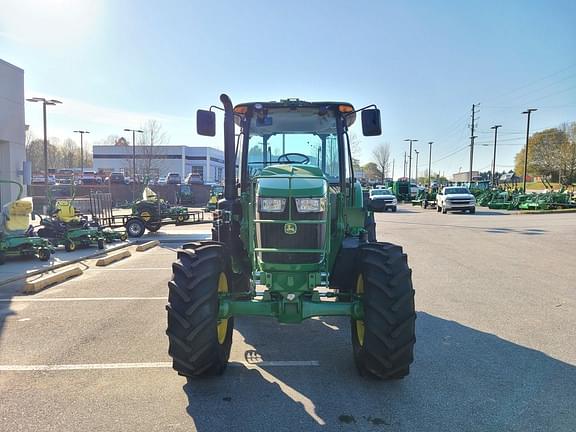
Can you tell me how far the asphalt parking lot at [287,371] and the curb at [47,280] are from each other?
27 cm

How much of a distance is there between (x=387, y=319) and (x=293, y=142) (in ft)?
9.06

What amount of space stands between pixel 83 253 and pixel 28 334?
711 centimetres

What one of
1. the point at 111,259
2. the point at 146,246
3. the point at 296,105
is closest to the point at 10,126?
the point at 146,246

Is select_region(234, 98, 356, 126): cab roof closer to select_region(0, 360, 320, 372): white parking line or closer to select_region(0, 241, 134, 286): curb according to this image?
select_region(0, 360, 320, 372): white parking line

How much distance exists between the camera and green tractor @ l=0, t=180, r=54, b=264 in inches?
422

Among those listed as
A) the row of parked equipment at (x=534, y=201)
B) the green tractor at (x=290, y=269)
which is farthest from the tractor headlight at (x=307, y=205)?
the row of parked equipment at (x=534, y=201)

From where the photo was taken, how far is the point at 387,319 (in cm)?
404

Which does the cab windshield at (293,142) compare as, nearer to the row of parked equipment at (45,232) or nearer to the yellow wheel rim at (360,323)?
the yellow wheel rim at (360,323)

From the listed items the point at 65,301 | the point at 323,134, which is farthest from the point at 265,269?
the point at 65,301

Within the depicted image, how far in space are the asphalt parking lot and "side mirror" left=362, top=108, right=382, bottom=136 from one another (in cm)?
253

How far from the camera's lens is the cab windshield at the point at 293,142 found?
5.67 m

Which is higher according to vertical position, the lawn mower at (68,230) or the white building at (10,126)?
the white building at (10,126)

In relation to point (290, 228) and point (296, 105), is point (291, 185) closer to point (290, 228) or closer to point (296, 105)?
point (290, 228)

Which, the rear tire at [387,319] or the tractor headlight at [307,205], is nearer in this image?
the rear tire at [387,319]
